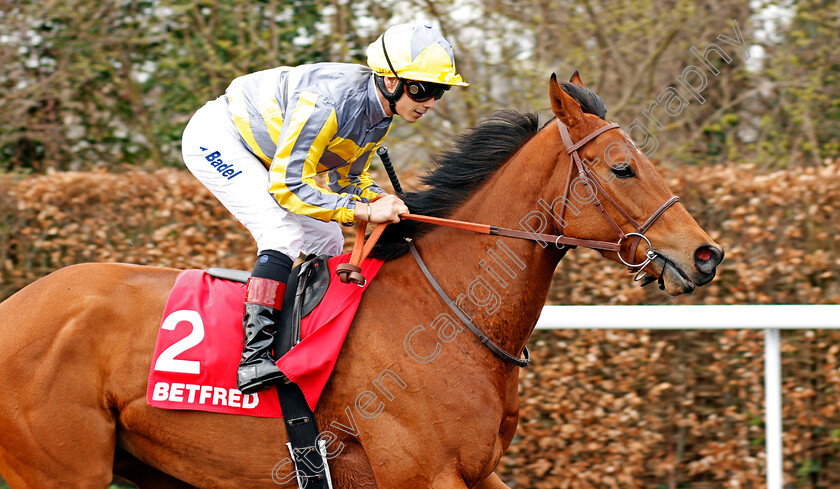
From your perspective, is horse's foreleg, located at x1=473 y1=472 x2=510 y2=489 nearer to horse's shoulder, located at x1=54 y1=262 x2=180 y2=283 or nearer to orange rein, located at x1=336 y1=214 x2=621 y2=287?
orange rein, located at x1=336 y1=214 x2=621 y2=287

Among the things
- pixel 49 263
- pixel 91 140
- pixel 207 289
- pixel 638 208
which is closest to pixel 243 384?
pixel 207 289

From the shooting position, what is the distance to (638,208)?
105 inches

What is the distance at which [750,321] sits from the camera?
12.0 feet

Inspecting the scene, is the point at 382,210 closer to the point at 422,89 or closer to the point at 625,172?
the point at 422,89

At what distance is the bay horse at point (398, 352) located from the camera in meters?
2.70

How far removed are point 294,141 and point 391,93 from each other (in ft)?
1.35

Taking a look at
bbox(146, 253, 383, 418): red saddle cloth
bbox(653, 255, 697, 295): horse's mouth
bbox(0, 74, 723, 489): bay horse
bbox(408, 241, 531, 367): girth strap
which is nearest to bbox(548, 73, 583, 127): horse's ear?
bbox(0, 74, 723, 489): bay horse

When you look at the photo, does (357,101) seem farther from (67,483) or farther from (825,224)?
(825,224)

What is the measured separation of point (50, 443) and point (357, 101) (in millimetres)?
1722

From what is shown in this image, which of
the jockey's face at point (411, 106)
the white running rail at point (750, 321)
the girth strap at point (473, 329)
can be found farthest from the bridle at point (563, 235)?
the white running rail at point (750, 321)

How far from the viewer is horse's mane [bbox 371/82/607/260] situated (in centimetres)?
298

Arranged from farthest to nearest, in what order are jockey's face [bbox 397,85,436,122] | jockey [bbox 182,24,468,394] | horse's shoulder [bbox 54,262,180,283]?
horse's shoulder [bbox 54,262,180,283]
jockey's face [bbox 397,85,436,122]
jockey [bbox 182,24,468,394]

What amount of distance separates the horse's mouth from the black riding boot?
1.38 metres

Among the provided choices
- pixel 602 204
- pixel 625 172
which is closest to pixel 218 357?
pixel 602 204
